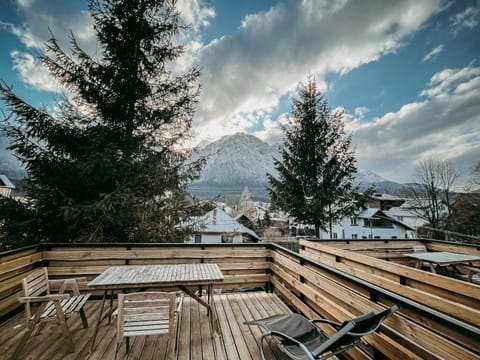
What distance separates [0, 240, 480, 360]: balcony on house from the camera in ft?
4.67

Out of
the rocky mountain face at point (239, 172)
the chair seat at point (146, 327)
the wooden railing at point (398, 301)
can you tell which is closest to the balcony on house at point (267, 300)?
the wooden railing at point (398, 301)

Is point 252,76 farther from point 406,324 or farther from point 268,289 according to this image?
point 406,324

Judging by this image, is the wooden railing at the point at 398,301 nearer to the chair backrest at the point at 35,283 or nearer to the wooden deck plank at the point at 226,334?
the wooden deck plank at the point at 226,334

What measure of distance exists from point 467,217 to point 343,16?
17.3 meters

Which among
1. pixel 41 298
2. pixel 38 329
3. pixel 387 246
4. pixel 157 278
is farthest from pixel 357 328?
pixel 387 246

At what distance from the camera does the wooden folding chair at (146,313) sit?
1843 mm

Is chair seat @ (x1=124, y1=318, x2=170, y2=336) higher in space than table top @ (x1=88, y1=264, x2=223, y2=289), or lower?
lower

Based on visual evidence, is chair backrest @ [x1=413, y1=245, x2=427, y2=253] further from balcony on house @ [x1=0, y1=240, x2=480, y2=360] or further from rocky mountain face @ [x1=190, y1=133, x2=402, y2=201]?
rocky mountain face @ [x1=190, y1=133, x2=402, y2=201]

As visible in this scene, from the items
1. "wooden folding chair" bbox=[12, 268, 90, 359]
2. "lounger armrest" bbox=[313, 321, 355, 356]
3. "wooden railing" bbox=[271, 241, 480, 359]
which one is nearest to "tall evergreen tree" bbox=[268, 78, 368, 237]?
"wooden railing" bbox=[271, 241, 480, 359]

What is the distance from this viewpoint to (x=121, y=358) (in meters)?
2.08

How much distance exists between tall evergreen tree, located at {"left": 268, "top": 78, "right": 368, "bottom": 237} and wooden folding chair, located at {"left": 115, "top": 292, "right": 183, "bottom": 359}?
26.8 feet

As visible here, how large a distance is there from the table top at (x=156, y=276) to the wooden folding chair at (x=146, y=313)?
0.35 meters

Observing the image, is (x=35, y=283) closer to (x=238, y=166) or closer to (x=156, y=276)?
(x=156, y=276)

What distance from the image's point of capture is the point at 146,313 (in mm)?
1897
